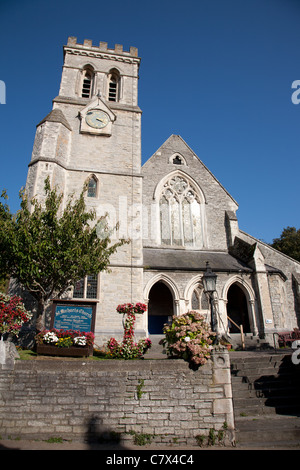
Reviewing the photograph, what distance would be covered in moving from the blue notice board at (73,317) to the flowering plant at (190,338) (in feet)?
8.85

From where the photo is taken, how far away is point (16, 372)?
6734mm

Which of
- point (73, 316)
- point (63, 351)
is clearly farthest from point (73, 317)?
point (63, 351)

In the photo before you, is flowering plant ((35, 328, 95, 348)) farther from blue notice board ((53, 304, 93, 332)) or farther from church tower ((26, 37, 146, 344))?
church tower ((26, 37, 146, 344))

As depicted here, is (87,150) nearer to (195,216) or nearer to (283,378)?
(195,216)

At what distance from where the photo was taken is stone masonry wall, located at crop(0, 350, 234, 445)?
20.5 feet

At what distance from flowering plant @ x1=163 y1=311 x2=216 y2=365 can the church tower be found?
624cm

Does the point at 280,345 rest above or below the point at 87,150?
below

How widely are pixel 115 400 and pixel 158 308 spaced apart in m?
11.2

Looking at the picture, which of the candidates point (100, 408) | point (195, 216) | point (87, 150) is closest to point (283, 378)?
point (100, 408)

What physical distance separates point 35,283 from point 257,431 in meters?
7.93

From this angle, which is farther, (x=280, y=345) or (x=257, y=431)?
(x=280, y=345)

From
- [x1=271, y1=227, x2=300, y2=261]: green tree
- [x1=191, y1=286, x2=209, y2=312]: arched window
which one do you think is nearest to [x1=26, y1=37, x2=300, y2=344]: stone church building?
[x1=191, y1=286, x2=209, y2=312]: arched window
